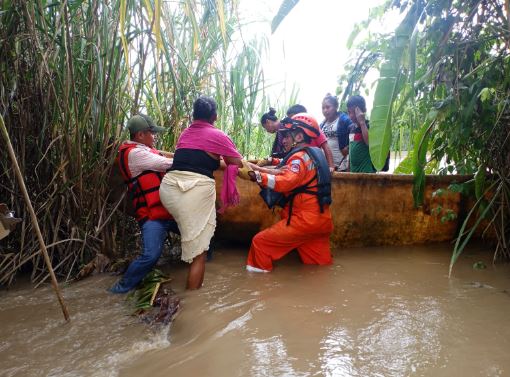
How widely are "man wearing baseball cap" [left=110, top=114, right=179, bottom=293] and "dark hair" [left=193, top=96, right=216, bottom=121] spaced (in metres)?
0.36

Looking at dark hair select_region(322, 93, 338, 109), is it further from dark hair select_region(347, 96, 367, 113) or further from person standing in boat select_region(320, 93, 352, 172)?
dark hair select_region(347, 96, 367, 113)

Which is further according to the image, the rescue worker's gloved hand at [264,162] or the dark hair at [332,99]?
the dark hair at [332,99]

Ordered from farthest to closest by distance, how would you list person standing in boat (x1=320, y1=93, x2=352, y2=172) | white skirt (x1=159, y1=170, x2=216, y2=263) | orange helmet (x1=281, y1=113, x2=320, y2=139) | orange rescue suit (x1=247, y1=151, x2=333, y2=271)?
person standing in boat (x1=320, y1=93, x2=352, y2=172)
orange helmet (x1=281, y1=113, x2=320, y2=139)
orange rescue suit (x1=247, y1=151, x2=333, y2=271)
white skirt (x1=159, y1=170, x2=216, y2=263)

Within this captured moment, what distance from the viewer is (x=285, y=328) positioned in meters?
→ 2.12

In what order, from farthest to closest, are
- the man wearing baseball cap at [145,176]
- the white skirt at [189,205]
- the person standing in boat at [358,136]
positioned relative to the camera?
the person standing in boat at [358,136] < the man wearing baseball cap at [145,176] < the white skirt at [189,205]

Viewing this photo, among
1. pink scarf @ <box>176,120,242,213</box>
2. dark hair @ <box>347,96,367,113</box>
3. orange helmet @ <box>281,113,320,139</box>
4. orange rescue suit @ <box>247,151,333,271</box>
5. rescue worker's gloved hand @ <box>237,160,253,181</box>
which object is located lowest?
orange rescue suit @ <box>247,151,333,271</box>

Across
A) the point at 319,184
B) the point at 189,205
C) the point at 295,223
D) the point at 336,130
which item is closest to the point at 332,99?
the point at 336,130

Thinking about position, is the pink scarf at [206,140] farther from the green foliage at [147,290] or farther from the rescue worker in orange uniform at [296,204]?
the green foliage at [147,290]

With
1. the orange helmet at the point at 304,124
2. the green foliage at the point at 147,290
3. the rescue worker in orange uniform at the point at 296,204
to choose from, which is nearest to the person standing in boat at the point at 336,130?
the orange helmet at the point at 304,124

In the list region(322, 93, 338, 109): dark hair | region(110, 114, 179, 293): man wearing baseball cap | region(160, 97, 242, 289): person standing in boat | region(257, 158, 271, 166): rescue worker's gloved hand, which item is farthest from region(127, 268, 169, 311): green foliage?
region(322, 93, 338, 109): dark hair

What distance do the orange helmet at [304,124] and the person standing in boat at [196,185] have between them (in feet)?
2.09

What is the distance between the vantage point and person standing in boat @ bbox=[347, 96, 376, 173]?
3.97m

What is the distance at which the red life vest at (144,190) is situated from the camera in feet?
9.75

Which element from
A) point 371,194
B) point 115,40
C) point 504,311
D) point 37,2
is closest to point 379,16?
point 371,194
